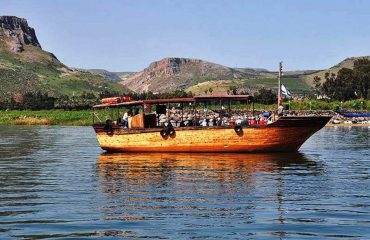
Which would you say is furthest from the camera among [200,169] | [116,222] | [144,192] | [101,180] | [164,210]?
[200,169]

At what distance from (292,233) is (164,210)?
12.1ft

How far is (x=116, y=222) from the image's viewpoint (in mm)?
14422

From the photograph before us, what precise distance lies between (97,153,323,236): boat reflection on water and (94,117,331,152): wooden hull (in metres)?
0.89

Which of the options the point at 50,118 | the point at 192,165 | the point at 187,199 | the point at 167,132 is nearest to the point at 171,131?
the point at 167,132

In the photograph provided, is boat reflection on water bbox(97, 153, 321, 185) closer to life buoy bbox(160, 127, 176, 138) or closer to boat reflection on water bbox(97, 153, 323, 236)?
boat reflection on water bbox(97, 153, 323, 236)

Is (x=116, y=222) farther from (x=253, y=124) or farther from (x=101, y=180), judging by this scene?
(x=253, y=124)

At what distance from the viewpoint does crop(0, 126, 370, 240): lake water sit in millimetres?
13672

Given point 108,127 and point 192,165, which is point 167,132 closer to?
point 108,127

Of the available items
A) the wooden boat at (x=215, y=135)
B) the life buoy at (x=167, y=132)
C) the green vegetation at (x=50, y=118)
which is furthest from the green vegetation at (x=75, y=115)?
the life buoy at (x=167, y=132)

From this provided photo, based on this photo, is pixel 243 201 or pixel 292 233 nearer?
pixel 292 233

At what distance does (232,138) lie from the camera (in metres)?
32.8

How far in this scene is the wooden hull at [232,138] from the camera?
32469mm

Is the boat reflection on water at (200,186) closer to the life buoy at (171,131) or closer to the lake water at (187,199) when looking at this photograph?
the lake water at (187,199)

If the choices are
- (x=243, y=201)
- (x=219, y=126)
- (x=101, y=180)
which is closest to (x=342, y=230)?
(x=243, y=201)
